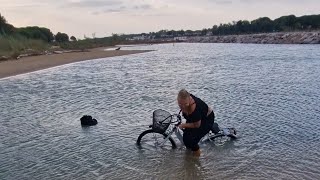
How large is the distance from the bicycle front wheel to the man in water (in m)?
1.00

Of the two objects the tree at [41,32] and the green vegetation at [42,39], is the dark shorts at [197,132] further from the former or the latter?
the tree at [41,32]

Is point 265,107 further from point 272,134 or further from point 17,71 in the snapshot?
point 17,71

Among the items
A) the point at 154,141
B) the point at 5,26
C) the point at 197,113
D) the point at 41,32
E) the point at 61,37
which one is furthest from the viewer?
the point at 61,37

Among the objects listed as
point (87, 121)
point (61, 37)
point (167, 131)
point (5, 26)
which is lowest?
point (61, 37)

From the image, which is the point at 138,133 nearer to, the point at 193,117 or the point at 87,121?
the point at 87,121

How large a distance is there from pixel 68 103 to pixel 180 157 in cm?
1046

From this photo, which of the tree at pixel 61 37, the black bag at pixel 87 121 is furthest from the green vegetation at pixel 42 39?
the black bag at pixel 87 121

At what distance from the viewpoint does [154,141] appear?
465 inches

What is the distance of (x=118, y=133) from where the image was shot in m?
13.3

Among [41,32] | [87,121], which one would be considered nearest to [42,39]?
[41,32]

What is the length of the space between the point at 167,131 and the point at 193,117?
1890mm

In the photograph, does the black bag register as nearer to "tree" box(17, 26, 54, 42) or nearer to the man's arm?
the man's arm

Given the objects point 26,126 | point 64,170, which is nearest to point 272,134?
point 64,170

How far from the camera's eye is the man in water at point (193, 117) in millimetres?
9203
